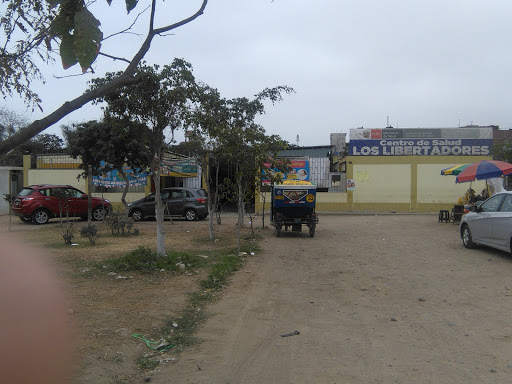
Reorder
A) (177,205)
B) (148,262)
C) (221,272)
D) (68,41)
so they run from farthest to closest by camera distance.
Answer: (177,205) < (148,262) < (221,272) < (68,41)

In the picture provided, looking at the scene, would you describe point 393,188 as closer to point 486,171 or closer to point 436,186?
point 436,186

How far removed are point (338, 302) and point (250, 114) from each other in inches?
371

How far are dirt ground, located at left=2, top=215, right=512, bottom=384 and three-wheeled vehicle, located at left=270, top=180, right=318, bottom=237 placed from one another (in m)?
3.82

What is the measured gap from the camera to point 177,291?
6594 millimetres

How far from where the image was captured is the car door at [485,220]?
32.0 feet

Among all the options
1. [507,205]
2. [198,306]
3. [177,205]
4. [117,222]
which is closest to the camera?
[198,306]

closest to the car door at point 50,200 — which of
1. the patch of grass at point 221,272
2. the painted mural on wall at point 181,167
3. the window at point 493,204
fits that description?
the painted mural on wall at point 181,167

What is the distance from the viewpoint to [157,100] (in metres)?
8.50

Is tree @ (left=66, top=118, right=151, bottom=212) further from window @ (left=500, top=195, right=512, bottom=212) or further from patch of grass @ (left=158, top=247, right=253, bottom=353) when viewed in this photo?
window @ (left=500, top=195, right=512, bottom=212)

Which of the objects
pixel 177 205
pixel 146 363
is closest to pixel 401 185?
pixel 177 205

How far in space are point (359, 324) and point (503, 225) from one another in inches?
232

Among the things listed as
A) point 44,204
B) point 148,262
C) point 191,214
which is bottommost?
point 148,262

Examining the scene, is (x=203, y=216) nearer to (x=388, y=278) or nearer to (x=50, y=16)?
(x=388, y=278)

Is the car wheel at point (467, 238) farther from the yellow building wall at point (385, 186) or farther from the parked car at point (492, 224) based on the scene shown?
the yellow building wall at point (385, 186)
